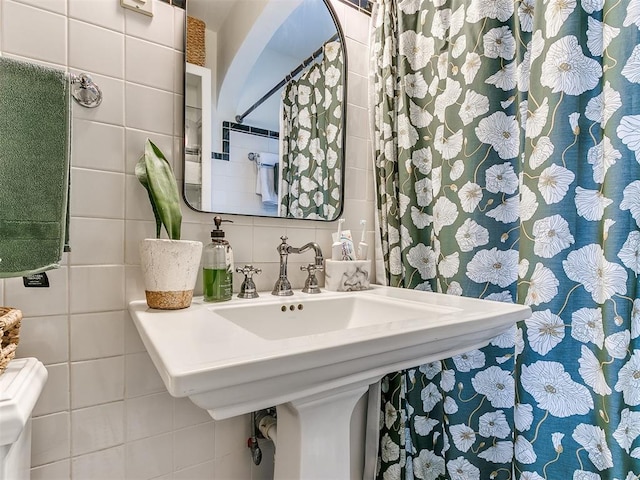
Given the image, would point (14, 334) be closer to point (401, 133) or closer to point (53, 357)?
Answer: point (53, 357)

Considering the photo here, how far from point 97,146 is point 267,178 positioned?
1.45ft

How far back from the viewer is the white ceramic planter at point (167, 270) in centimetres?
74

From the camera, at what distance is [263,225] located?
1.05 meters

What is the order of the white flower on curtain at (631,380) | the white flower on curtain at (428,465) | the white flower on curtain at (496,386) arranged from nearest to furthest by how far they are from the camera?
1. the white flower on curtain at (631,380)
2. the white flower on curtain at (496,386)
3. the white flower on curtain at (428,465)

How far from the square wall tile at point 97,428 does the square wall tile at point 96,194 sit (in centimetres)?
46

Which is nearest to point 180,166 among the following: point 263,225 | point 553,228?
point 263,225

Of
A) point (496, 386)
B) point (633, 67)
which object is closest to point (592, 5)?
point (633, 67)

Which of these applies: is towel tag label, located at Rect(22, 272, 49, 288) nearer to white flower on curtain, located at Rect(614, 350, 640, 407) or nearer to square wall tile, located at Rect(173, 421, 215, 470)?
square wall tile, located at Rect(173, 421, 215, 470)

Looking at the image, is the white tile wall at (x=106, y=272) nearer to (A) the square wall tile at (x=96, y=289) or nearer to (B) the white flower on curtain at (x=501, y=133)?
(A) the square wall tile at (x=96, y=289)

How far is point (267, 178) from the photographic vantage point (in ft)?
3.46

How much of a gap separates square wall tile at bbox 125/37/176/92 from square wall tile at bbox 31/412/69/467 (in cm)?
80

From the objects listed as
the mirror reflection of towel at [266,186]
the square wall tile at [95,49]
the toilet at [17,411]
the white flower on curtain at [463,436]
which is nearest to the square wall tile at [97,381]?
the toilet at [17,411]

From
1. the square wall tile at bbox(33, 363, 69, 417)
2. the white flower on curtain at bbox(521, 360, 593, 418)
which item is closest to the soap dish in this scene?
the white flower on curtain at bbox(521, 360, 593, 418)

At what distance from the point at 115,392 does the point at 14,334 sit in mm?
309
